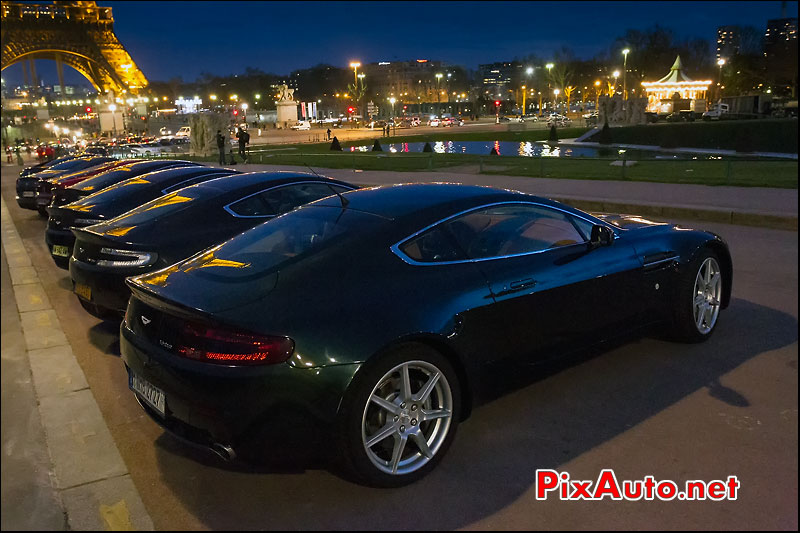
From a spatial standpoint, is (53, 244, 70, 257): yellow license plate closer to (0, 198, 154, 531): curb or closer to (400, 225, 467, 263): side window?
(0, 198, 154, 531): curb

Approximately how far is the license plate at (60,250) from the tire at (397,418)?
584 centimetres

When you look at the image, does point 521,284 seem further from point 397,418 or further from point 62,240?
point 62,240

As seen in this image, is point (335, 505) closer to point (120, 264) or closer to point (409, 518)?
point (409, 518)

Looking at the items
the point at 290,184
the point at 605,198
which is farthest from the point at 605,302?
the point at 605,198

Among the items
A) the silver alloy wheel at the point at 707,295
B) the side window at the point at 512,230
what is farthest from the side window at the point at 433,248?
the silver alloy wheel at the point at 707,295

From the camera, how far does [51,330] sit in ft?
21.2

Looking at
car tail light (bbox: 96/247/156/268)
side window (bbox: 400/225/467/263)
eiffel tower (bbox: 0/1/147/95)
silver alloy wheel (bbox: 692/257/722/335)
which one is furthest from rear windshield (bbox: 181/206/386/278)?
eiffel tower (bbox: 0/1/147/95)

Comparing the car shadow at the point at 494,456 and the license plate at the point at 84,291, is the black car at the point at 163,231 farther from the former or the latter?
the car shadow at the point at 494,456

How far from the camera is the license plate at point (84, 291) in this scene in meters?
5.80

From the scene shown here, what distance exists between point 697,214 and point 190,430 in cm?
1059

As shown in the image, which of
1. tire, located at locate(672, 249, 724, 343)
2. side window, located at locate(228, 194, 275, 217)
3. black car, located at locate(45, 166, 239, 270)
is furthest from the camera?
black car, located at locate(45, 166, 239, 270)

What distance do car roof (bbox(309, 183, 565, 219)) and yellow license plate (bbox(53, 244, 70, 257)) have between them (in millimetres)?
4652

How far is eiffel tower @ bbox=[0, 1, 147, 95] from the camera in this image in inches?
3583

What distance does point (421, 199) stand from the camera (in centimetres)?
419
